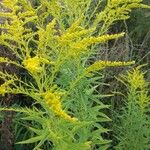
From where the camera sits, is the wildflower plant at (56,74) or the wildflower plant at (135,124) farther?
the wildflower plant at (135,124)

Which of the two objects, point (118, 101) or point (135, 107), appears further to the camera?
point (118, 101)

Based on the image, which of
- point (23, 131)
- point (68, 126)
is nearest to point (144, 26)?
point (23, 131)

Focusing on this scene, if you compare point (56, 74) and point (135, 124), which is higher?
point (56, 74)

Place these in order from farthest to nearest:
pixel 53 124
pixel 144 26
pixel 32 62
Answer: pixel 144 26 → pixel 53 124 → pixel 32 62

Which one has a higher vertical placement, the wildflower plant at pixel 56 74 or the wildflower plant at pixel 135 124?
the wildflower plant at pixel 56 74

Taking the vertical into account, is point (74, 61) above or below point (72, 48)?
below

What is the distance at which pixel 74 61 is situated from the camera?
11.1 ft

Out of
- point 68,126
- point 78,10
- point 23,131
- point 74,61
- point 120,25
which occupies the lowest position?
point 23,131

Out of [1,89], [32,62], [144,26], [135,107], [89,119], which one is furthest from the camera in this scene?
[144,26]

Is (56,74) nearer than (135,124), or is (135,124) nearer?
(56,74)

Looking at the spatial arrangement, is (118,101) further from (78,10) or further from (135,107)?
(78,10)

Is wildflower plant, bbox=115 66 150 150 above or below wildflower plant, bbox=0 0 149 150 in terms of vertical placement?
below

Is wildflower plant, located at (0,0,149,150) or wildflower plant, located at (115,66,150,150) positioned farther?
wildflower plant, located at (115,66,150,150)

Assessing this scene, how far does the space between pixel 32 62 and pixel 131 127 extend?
1.60 metres
